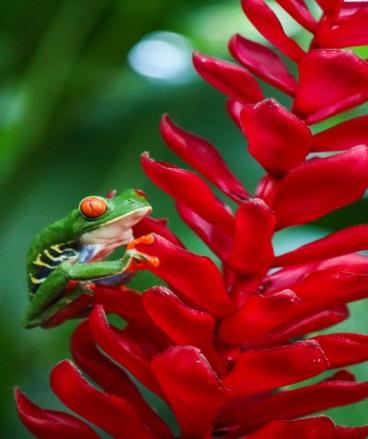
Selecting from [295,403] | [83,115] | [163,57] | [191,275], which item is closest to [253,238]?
[191,275]

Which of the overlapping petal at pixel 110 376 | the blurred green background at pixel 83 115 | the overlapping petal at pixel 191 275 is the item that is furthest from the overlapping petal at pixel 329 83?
the blurred green background at pixel 83 115

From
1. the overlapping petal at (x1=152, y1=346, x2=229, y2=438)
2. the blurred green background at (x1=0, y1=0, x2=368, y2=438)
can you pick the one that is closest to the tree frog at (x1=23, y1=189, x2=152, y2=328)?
the overlapping petal at (x1=152, y1=346, x2=229, y2=438)

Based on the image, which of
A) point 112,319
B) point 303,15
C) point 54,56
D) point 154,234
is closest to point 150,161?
point 154,234

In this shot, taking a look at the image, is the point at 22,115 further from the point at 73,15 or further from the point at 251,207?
the point at 251,207

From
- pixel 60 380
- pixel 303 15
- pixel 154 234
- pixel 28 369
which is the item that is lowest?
pixel 28 369

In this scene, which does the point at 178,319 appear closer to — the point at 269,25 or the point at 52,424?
the point at 52,424

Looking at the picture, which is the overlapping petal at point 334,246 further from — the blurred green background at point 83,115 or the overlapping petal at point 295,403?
the blurred green background at point 83,115
